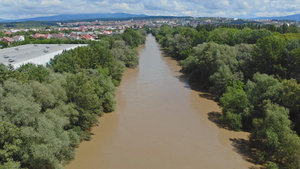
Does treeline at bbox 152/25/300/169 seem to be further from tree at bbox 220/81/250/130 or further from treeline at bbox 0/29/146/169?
treeline at bbox 0/29/146/169

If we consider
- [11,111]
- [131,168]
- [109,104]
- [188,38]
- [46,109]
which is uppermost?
[188,38]

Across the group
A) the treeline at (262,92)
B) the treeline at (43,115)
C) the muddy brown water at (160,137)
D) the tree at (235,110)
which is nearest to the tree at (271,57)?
the treeline at (262,92)

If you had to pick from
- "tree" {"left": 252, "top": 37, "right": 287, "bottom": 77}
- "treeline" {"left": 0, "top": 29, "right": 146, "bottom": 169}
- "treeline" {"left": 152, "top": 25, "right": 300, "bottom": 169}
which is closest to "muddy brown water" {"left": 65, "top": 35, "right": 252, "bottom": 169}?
Result: "treeline" {"left": 0, "top": 29, "right": 146, "bottom": 169}

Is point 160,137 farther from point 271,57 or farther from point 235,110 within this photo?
point 271,57

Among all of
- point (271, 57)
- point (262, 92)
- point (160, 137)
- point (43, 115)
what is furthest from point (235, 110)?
point (43, 115)

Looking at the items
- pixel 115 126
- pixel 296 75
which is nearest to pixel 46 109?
pixel 115 126

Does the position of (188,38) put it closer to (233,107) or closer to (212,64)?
(212,64)
